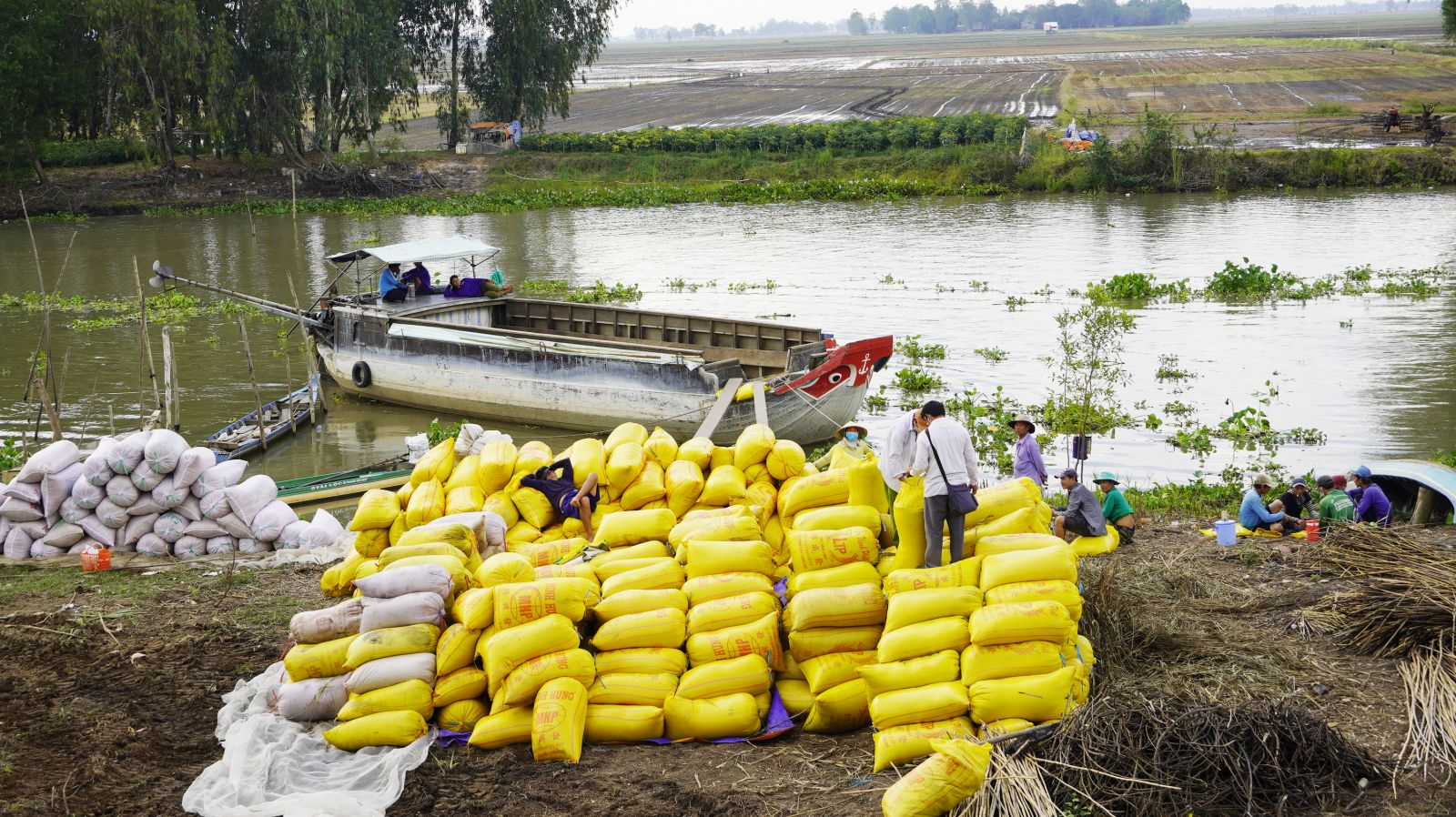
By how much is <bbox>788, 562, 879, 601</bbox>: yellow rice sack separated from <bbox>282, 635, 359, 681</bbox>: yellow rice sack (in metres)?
2.73

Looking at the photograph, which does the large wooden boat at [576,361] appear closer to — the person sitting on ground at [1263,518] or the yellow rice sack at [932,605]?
the person sitting on ground at [1263,518]

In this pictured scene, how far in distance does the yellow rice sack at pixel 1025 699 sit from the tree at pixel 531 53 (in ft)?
132

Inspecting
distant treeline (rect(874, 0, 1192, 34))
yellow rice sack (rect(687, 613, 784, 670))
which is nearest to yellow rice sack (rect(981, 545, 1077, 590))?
yellow rice sack (rect(687, 613, 784, 670))

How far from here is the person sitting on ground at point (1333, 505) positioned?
33.3 ft

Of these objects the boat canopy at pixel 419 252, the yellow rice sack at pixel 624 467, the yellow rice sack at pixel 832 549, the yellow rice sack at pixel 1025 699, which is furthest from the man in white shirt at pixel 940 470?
the boat canopy at pixel 419 252

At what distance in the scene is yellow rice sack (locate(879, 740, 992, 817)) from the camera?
589 centimetres

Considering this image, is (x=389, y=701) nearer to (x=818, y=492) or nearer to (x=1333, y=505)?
(x=818, y=492)

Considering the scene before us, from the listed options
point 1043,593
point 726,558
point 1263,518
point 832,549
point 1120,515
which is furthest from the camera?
point 1263,518

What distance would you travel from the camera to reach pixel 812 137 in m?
44.8

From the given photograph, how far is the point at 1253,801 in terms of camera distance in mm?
5891

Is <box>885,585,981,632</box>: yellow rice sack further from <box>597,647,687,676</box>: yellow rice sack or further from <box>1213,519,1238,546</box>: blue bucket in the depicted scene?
<box>1213,519,1238,546</box>: blue bucket

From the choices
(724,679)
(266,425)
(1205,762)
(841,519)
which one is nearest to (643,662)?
(724,679)

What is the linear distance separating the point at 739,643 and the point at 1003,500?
1.93m

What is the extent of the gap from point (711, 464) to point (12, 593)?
5.56 metres
